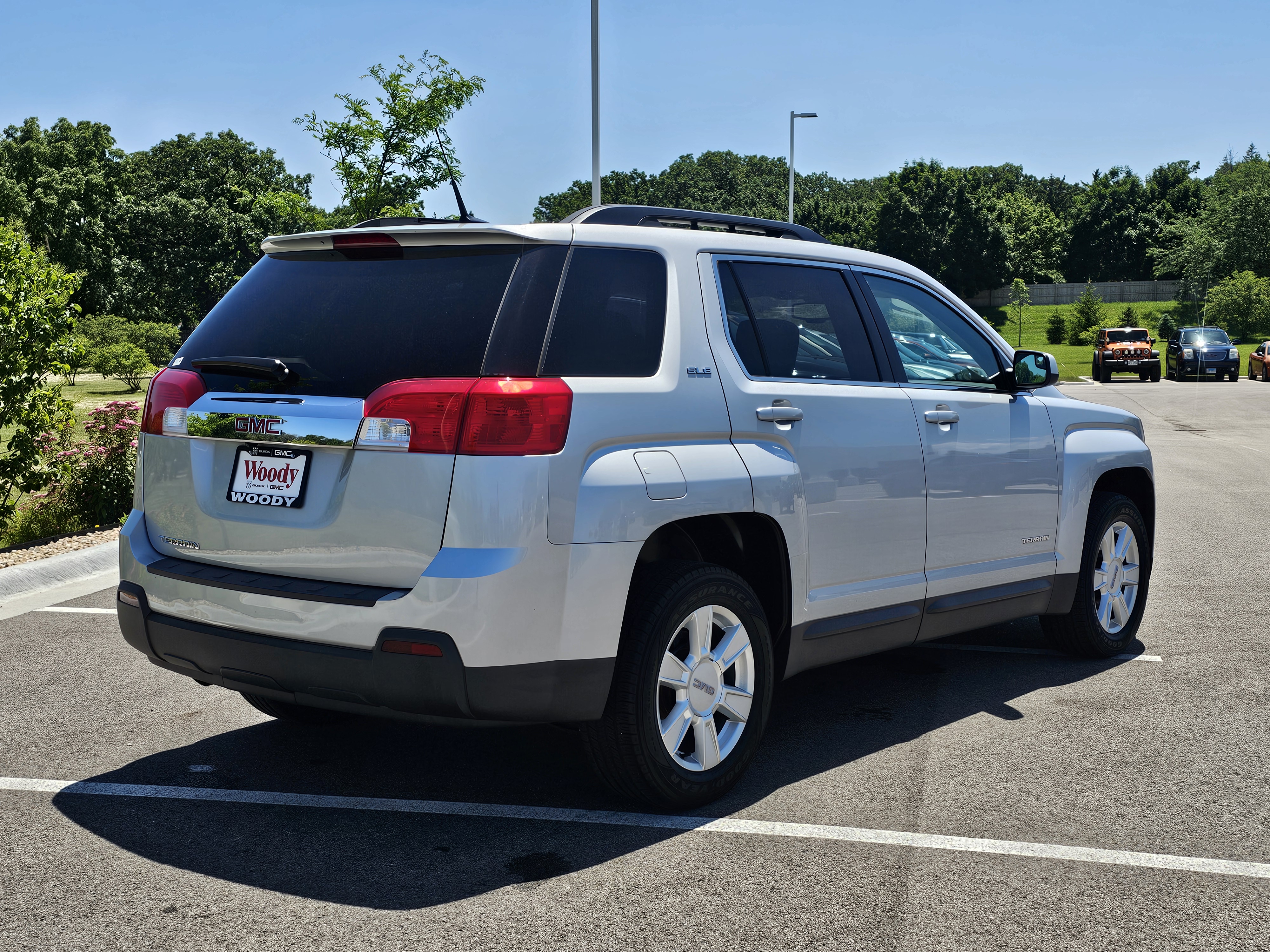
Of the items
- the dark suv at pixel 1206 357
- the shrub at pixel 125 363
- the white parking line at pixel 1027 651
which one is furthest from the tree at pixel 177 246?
the white parking line at pixel 1027 651

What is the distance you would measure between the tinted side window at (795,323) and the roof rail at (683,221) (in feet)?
0.75

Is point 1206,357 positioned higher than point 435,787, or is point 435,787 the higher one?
point 1206,357

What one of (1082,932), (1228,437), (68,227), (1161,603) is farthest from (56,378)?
(1082,932)

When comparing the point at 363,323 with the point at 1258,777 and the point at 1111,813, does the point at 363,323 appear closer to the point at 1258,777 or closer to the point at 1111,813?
the point at 1111,813

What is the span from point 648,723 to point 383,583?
0.96 meters

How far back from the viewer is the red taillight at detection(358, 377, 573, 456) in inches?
137

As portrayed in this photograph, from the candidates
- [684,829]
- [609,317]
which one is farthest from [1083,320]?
[684,829]

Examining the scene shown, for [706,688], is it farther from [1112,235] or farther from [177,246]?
[1112,235]

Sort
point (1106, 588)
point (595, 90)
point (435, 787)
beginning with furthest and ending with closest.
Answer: point (595, 90)
point (1106, 588)
point (435, 787)

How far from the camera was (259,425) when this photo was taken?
3777 mm

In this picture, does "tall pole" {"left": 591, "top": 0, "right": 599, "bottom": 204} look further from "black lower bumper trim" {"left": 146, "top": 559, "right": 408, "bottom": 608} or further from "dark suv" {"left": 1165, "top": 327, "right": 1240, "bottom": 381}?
"dark suv" {"left": 1165, "top": 327, "right": 1240, "bottom": 381}

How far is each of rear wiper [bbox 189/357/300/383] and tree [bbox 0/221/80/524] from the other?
18.7ft

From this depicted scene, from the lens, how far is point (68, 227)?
60.3 meters

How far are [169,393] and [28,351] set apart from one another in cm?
580
